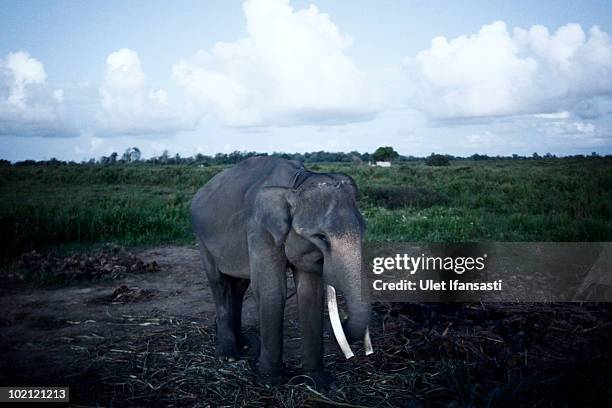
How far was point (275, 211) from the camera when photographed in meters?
3.61

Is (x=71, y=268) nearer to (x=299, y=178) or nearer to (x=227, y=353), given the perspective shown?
(x=227, y=353)

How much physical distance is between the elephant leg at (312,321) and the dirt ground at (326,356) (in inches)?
5.7

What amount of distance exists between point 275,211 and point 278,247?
29 centimetres

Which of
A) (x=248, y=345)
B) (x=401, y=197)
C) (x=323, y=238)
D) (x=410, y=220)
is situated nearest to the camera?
(x=323, y=238)

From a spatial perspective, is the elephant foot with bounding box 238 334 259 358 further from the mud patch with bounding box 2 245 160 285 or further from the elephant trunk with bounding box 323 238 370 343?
the mud patch with bounding box 2 245 160 285

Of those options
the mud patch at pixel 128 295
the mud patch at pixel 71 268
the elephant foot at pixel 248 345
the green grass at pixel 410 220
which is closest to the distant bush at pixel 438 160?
the green grass at pixel 410 220

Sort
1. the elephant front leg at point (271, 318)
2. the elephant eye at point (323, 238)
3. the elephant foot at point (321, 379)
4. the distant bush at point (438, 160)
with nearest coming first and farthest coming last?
the elephant eye at point (323, 238), the elephant front leg at point (271, 318), the elephant foot at point (321, 379), the distant bush at point (438, 160)

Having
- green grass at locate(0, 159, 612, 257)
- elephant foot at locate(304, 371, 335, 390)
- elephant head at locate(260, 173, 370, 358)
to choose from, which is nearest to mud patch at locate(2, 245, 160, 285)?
green grass at locate(0, 159, 612, 257)

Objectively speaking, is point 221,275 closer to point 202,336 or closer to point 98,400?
point 202,336

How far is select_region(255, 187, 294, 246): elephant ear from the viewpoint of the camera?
3.55 meters

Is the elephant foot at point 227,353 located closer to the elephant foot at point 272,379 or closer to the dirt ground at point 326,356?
the dirt ground at point 326,356

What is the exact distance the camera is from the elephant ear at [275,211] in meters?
3.55

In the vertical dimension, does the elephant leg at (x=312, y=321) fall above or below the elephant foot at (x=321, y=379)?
above

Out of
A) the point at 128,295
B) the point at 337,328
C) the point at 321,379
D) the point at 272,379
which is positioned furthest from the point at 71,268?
the point at 337,328
